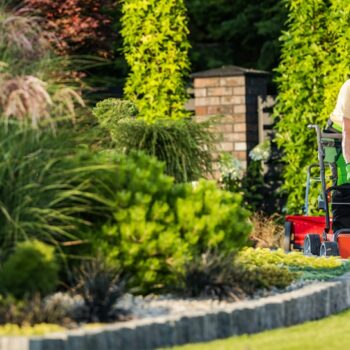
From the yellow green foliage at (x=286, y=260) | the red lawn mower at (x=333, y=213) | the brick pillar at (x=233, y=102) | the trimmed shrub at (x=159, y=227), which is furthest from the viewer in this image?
the brick pillar at (x=233, y=102)

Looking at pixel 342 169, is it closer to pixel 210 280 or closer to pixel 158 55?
pixel 210 280

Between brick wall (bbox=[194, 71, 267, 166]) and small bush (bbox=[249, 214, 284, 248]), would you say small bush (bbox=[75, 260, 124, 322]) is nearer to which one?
small bush (bbox=[249, 214, 284, 248])

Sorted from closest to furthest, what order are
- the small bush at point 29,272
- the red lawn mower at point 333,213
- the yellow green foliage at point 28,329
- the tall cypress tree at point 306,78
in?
1. the yellow green foliage at point 28,329
2. the small bush at point 29,272
3. the red lawn mower at point 333,213
4. the tall cypress tree at point 306,78

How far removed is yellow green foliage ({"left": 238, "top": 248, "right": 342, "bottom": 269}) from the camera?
10.3 metres

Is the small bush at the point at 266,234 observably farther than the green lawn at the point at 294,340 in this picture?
Yes

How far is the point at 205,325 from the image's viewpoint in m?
7.85

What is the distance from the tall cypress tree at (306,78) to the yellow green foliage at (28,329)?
884 cm

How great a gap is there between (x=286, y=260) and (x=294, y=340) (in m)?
2.84

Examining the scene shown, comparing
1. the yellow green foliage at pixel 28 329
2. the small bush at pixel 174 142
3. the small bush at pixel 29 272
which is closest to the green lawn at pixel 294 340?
the yellow green foliage at pixel 28 329

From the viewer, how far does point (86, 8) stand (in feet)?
66.1

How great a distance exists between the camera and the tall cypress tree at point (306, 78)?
16.1 meters

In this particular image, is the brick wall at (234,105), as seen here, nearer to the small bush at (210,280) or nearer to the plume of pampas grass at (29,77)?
the plume of pampas grass at (29,77)

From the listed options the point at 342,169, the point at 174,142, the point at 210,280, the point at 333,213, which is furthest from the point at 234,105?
the point at 210,280

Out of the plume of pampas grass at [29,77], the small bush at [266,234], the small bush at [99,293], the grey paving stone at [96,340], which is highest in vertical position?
the plume of pampas grass at [29,77]
